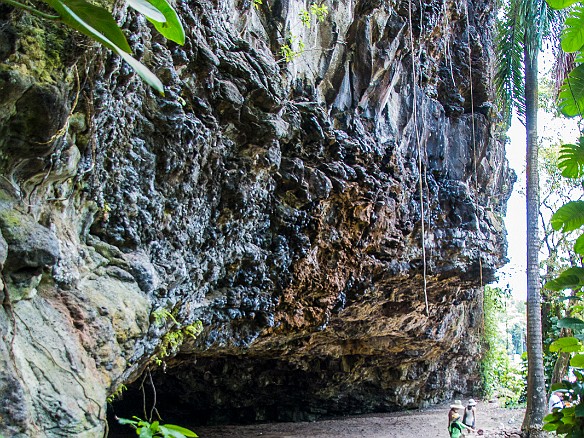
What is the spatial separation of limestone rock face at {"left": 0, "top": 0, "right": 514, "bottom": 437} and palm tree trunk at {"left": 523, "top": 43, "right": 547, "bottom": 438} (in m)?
1.10

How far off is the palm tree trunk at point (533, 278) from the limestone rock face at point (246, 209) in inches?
43.3

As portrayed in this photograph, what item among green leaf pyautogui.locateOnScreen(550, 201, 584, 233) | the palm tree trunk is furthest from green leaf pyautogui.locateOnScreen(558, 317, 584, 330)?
the palm tree trunk

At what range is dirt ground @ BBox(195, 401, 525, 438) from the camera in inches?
439

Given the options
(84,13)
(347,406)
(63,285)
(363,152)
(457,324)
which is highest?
(363,152)

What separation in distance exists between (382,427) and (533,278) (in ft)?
17.1

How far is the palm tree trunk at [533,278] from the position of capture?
9.29 metres

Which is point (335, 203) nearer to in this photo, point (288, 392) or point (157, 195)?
point (157, 195)

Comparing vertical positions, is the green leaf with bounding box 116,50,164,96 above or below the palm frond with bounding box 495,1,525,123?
below

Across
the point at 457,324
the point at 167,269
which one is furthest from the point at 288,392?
the point at 167,269

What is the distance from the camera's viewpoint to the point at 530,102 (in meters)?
10.4

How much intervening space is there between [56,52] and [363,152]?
18.8 ft

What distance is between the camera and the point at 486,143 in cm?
1193

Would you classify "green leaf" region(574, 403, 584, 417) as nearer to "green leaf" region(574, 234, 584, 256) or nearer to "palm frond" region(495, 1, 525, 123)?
"green leaf" region(574, 234, 584, 256)

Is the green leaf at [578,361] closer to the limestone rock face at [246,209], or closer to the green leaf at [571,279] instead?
the green leaf at [571,279]
